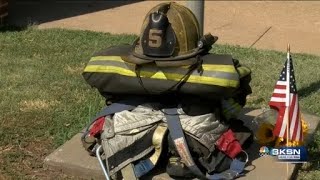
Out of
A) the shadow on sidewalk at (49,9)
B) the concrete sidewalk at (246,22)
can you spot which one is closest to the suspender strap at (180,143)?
the concrete sidewalk at (246,22)

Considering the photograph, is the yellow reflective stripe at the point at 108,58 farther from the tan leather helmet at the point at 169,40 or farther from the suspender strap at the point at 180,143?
→ the suspender strap at the point at 180,143

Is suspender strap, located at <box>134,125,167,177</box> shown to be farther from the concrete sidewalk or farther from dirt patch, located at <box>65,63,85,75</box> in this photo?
the concrete sidewalk

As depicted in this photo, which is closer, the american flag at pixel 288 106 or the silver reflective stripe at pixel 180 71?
the silver reflective stripe at pixel 180 71

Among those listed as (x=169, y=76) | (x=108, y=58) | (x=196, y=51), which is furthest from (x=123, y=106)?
(x=196, y=51)

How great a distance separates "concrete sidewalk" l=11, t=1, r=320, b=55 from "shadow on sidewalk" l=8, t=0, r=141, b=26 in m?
0.06

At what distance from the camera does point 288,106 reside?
397cm

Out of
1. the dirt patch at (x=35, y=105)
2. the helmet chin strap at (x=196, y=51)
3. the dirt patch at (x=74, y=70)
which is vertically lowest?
the dirt patch at (x=35, y=105)

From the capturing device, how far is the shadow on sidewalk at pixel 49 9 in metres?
8.47

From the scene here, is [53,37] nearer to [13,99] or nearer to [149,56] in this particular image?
[13,99]

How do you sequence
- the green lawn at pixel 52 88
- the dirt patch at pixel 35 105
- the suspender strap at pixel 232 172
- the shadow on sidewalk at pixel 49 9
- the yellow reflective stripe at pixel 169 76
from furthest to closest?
the shadow on sidewalk at pixel 49 9 → the dirt patch at pixel 35 105 → the green lawn at pixel 52 88 → the suspender strap at pixel 232 172 → the yellow reflective stripe at pixel 169 76

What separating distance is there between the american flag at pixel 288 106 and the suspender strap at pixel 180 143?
23.7 inches

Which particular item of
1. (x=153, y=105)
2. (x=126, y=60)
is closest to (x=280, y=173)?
(x=153, y=105)

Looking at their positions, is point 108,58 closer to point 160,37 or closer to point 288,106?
point 160,37

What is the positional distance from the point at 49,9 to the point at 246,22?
271 centimetres
